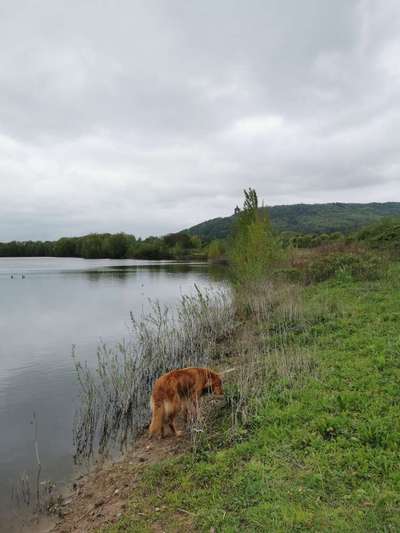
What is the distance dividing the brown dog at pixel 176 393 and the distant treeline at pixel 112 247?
99970mm

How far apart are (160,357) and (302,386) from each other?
4.82 m

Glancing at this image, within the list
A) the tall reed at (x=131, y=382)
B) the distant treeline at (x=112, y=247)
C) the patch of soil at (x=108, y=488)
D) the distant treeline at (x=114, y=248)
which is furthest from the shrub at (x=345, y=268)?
the distant treeline at (x=112, y=247)

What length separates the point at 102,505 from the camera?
185 inches

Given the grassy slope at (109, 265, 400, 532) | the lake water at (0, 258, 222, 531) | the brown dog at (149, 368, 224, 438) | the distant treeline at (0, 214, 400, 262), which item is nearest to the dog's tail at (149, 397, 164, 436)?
the brown dog at (149, 368, 224, 438)

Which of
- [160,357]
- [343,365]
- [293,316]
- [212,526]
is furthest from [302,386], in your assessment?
[293,316]

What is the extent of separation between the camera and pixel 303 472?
13.7 feet

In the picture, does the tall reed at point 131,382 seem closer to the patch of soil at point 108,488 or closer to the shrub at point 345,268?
the patch of soil at point 108,488

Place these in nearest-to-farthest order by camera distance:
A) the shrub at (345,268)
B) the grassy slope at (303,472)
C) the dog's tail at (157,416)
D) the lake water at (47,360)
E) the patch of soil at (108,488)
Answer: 1. the grassy slope at (303,472)
2. the patch of soil at (108,488)
3. the dog's tail at (157,416)
4. the lake water at (47,360)
5. the shrub at (345,268)

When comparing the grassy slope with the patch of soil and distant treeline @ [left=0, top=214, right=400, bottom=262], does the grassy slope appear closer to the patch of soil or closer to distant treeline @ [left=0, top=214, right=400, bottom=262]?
the patch of soil

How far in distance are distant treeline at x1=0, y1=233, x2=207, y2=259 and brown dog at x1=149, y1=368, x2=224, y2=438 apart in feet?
328

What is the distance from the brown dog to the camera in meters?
5.62

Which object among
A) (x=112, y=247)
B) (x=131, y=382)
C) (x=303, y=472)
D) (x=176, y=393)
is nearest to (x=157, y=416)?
(x=176, y=393)

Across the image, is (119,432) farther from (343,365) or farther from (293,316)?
(293,316)

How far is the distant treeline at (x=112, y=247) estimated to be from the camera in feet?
379
